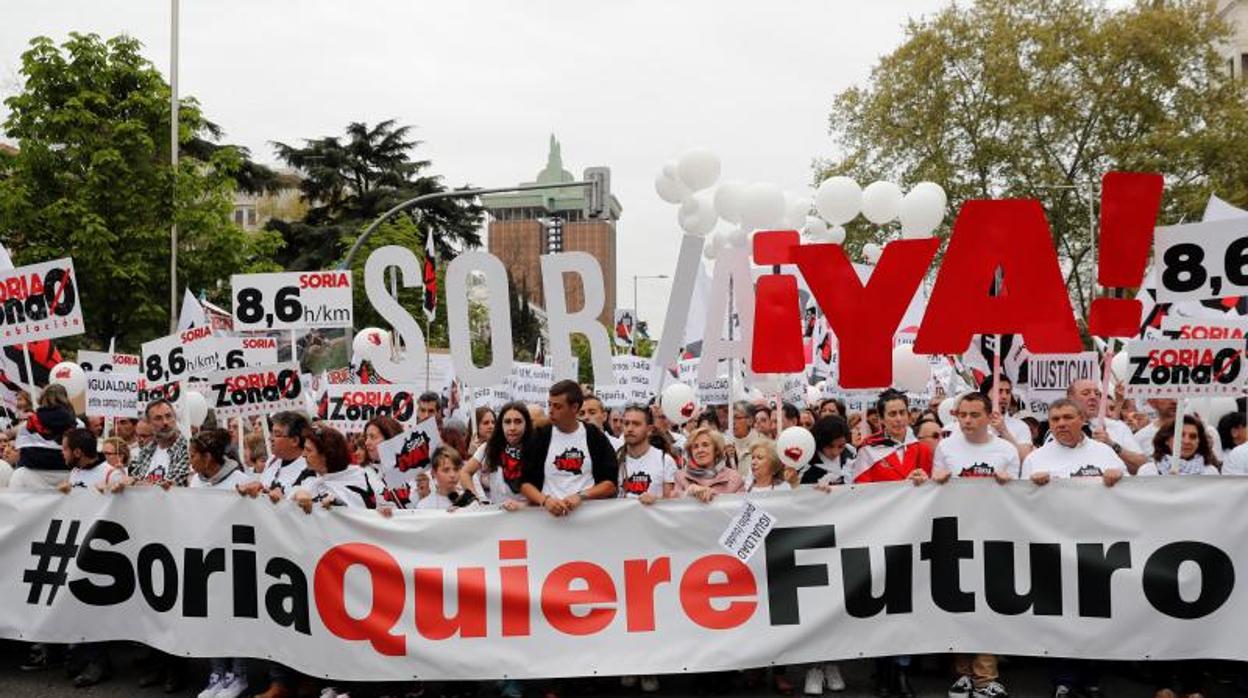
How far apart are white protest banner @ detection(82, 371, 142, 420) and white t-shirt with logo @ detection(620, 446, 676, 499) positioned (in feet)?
18.6

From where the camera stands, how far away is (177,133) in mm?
25078

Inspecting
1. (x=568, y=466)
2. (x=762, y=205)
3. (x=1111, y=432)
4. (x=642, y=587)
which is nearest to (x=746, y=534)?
(x=642, y=587)

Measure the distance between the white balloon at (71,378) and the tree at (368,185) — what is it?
3134 cm

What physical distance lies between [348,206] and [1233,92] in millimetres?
29765

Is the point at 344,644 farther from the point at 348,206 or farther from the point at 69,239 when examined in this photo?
the point at 348,206

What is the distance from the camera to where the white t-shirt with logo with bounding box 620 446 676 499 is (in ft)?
24.4

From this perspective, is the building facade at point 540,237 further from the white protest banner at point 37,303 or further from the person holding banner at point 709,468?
the person holding banner at point 709,468

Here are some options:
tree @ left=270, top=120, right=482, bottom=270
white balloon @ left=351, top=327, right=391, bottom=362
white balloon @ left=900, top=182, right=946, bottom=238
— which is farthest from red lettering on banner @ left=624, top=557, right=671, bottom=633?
tree @ left=270, top=120, right=482, bottom=270

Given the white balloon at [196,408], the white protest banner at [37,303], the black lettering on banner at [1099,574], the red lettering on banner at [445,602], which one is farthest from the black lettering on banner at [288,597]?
the white balloon at [196,408]

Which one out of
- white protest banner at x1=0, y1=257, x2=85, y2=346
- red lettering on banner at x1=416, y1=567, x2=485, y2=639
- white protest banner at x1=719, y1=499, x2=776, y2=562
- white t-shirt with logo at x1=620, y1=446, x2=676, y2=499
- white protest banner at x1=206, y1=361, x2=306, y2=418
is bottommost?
red lettering on banner at x1=416, y1=567, x2=485, y2=639

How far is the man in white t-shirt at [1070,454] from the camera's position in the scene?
22.3 feet

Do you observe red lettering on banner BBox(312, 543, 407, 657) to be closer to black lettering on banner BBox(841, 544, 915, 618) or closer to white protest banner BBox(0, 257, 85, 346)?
black lettering on banner BBox(841, 544, 915, 618)

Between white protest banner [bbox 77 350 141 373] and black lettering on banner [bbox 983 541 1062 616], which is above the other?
white protest banner [bbox 77 350 141 373]

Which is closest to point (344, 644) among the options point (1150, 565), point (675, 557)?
point (675, 557)
